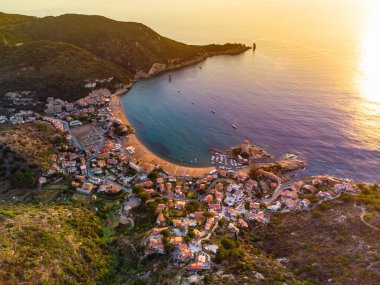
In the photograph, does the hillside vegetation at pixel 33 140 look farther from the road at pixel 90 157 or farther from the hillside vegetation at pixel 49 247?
the hillside vegetation at pixel 49 247

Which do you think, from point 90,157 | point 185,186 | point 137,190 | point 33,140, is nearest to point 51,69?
point 33,140

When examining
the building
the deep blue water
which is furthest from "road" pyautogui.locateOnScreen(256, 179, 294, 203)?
the building

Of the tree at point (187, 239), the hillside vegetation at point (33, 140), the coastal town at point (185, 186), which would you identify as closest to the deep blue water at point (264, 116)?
the coastal town at point (185, 186)

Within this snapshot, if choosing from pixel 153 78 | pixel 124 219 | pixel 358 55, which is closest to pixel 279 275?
pixel 124 219

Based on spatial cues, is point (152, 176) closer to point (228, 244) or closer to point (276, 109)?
point (228, 244)

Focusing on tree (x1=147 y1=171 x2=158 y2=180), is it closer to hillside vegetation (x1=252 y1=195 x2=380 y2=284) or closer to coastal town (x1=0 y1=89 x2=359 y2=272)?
coastal town (x1=0 y1=89 x2=359 y2=272)
